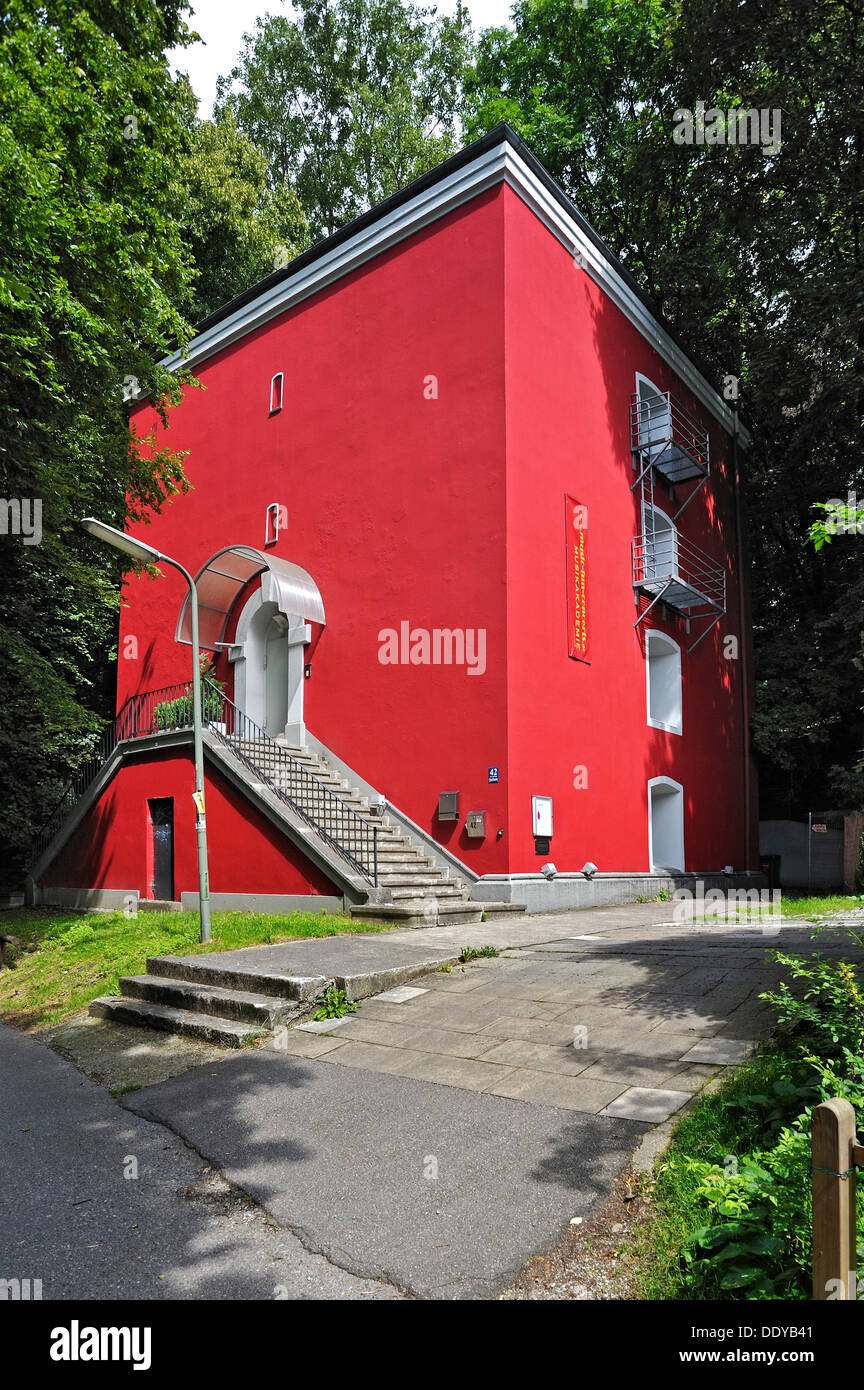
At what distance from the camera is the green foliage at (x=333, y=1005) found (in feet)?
23.1

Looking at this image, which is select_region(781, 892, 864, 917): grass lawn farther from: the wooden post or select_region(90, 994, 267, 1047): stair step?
the wooden post

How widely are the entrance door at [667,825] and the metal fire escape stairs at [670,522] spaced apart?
335 cm

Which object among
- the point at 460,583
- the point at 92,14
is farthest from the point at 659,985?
the point at 92,14

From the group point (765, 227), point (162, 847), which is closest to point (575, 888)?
point (162, 847)

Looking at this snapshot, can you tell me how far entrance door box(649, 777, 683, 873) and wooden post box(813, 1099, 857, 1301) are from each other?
15738mm

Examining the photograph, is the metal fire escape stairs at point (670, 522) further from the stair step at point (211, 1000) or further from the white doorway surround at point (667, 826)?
the stair step at point (211, 1000)

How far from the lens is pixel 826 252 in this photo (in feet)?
63.5

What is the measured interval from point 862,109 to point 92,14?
13087mm

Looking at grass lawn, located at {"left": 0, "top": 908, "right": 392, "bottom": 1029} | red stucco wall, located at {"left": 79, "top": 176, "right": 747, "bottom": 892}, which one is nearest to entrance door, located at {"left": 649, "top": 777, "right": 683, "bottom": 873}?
red stucco wall, located at {"left": 79, "top": 176, "right": 747, "bottom": 892}

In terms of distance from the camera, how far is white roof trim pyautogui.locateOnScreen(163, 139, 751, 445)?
14273 mm

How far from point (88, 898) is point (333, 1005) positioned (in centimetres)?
1139

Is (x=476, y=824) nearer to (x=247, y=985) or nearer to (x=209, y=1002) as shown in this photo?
(x=247, y=985)

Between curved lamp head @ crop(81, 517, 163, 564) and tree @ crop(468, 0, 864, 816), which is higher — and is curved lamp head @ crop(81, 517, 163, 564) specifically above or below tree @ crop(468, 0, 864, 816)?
below
